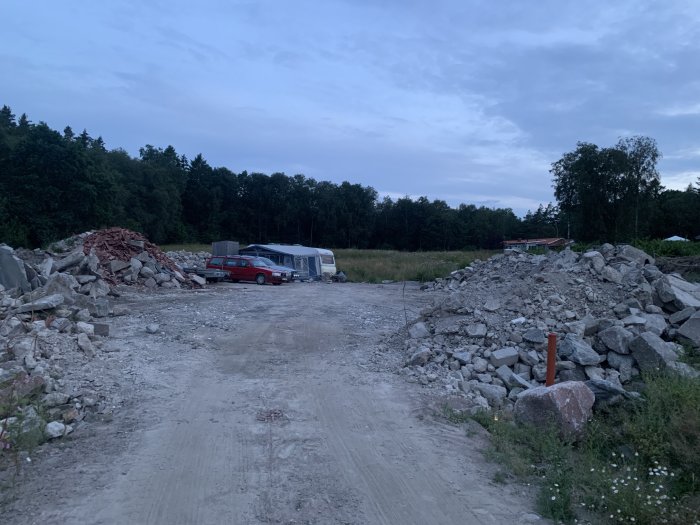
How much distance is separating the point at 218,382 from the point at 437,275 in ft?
94.2

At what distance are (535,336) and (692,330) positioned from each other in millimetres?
3141

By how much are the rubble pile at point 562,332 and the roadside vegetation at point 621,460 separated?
2.82 feet

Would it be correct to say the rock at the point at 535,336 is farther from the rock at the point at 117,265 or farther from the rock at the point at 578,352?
the rock at the point at 117,265

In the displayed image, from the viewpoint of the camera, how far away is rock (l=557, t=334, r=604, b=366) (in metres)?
10.4

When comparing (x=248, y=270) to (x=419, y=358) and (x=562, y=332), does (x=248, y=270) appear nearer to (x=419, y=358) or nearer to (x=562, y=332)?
(x=419, y=358)

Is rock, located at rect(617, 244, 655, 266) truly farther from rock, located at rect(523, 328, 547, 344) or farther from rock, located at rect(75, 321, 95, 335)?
rock, located at rect(75, 321, 95, 335)

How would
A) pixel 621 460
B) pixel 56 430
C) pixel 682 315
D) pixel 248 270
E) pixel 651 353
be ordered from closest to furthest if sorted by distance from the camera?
1. pixel 56 430
2. pixel 621 460
3. pixel 651 353
4. pixel 682 315
5. pixel 248 270

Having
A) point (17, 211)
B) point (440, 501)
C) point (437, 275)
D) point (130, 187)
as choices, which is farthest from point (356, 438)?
point (130, 187)

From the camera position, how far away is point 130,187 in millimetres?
76812

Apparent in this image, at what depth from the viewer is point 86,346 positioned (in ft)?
35.2

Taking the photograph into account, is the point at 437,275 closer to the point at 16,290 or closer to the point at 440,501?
the point at 16,290

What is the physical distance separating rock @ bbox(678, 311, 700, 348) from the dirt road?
580cm

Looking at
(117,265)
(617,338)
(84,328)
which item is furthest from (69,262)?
(617,338)

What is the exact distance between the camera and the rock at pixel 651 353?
1005 centimetres
